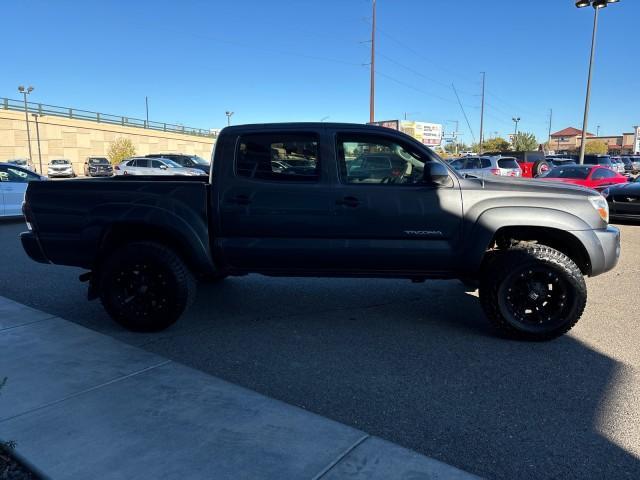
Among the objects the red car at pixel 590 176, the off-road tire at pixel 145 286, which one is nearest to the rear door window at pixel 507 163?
the red car at pixel 590 176

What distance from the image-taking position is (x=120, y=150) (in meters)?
52.9

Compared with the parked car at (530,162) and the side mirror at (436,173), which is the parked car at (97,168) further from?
the side mirror at (436,173)

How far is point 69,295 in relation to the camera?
607cm

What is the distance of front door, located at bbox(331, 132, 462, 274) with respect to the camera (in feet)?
14.4

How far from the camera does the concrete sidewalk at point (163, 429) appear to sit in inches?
102

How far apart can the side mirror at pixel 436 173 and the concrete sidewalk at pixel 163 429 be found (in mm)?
2258

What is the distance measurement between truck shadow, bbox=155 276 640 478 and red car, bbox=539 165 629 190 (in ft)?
37.5

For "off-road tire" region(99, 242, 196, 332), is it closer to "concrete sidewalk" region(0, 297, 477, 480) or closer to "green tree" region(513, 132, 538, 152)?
"concrete sidewalk" region(0, 297, 477, 480)

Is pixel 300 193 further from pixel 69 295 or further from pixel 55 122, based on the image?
pixel 55 122

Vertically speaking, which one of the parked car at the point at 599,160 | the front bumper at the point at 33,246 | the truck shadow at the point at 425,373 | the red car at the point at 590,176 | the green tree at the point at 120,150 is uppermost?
the green tree at the point at 120,150

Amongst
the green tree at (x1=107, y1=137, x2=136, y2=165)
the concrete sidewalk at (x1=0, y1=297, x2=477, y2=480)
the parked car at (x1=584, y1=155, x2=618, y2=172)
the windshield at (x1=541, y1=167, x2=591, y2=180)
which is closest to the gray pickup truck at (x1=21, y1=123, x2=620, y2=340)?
the concrete sidewalk at (x1=0, y1=297, x2=477, y2=480)

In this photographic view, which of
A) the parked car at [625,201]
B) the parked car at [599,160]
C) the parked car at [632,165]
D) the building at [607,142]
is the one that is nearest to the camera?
the parked car at [625,201]

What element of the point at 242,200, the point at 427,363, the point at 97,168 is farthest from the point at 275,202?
the point at 97,168

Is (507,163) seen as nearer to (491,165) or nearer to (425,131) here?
(491,165)
